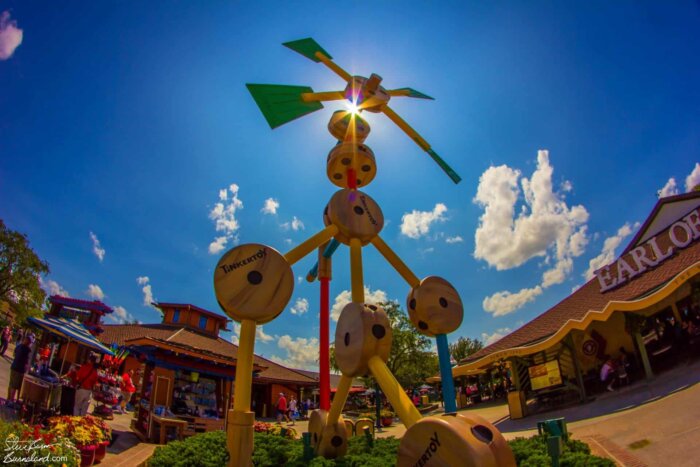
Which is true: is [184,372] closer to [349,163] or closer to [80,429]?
[80,429]

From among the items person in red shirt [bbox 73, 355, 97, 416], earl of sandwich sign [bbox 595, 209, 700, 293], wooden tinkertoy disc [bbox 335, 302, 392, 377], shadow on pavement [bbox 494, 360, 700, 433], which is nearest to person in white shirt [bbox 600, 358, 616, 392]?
shadow on pavement [bbox 494, 360, 700, 433]

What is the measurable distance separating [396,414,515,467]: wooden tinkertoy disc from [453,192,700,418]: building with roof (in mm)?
9790

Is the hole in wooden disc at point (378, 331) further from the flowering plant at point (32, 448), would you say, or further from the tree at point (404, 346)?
the tree at point (404, 346)

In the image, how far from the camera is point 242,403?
131 inches

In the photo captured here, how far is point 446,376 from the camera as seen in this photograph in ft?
13.9

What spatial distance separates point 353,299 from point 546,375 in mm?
12000

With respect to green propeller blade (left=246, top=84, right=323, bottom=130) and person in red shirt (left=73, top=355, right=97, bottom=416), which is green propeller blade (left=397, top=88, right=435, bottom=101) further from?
person in red shirt (left=73, top=355, right=97, bottom=416)

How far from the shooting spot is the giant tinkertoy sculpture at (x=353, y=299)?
8.59ft

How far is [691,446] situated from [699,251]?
28.8 feet

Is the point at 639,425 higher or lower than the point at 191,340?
lower

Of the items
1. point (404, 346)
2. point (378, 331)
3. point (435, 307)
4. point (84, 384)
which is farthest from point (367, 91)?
point (404, 346)

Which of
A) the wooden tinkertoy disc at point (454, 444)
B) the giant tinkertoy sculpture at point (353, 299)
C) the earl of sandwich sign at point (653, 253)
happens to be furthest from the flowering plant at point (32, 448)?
the earl of sandwich sign at point (653, 253)

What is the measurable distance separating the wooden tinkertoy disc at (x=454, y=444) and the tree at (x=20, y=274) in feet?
60.1

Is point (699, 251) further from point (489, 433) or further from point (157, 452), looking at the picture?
point (157, 452)
